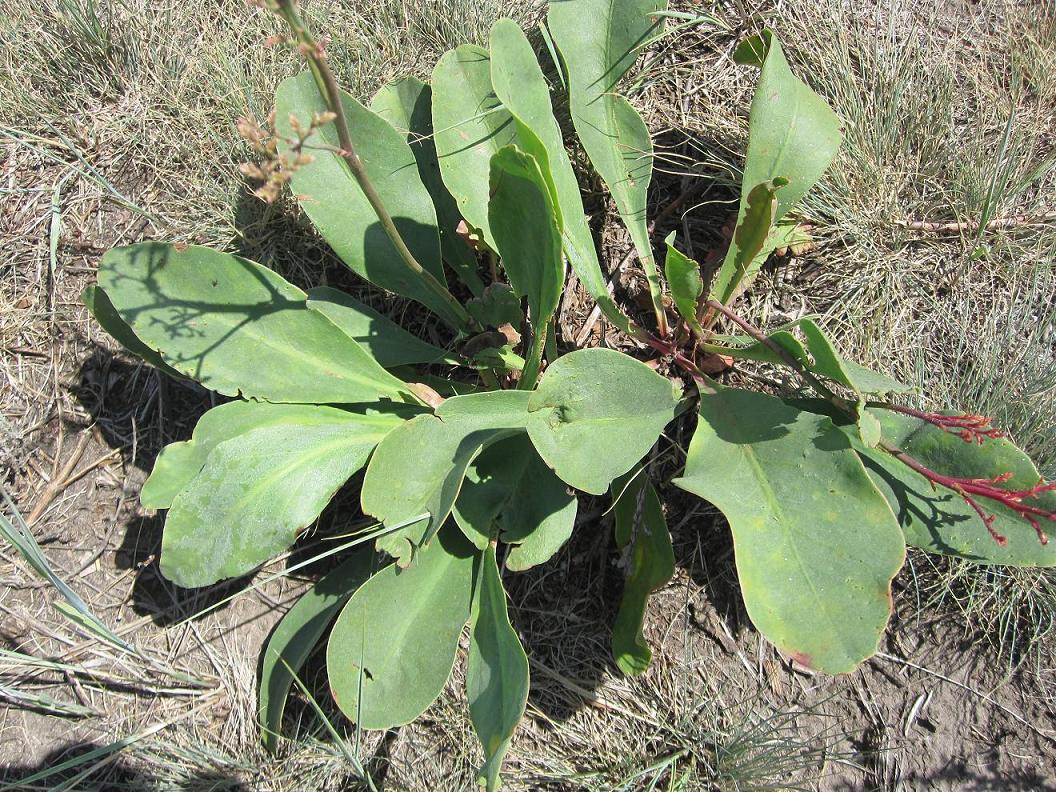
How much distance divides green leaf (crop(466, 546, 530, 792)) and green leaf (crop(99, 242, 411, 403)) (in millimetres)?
522

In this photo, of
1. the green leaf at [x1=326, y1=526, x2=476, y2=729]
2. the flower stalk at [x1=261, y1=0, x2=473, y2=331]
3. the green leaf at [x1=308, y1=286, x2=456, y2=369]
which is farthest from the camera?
the green leaf at [x1=308, y1=286, x2=456, y2=369]

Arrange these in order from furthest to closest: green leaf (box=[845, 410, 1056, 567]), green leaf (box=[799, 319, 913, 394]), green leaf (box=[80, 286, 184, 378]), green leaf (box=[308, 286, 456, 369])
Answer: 1. green leaf (box=[308, 286, 456, 369])
2. green leaf (box=[80, 286, 184, 378])
3. green leaf (box=[845, 410, 1056, 567])
4. green leaf (box=[799, 319, 913, 394])

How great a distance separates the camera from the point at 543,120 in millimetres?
1799

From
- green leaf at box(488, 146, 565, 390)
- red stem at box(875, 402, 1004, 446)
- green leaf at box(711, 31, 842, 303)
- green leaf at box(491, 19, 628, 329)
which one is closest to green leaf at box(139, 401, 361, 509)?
green leaf at box(488, 146, 565, 390)

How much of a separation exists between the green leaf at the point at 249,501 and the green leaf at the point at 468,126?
64 cm

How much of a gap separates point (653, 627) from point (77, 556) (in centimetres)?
154

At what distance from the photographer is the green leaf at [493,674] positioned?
1.46m

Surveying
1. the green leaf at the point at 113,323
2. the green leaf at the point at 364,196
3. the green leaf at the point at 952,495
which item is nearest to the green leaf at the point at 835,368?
the green leaf at the point at 952,495

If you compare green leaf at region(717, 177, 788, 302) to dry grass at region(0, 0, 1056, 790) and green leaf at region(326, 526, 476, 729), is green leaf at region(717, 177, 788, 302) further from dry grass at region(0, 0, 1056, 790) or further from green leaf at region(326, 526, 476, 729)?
green leaf at region(326, 526, 476, 729)

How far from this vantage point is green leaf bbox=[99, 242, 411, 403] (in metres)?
1.74

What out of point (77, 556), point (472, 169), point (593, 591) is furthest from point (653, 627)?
point (77, 556)

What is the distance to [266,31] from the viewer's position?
7.46 ft

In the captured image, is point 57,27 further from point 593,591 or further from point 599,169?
point 593,591

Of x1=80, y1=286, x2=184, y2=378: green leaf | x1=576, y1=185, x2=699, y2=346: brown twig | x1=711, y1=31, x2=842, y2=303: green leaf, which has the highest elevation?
x1=80, y1=286, x2=184, y2=378: green leaf
